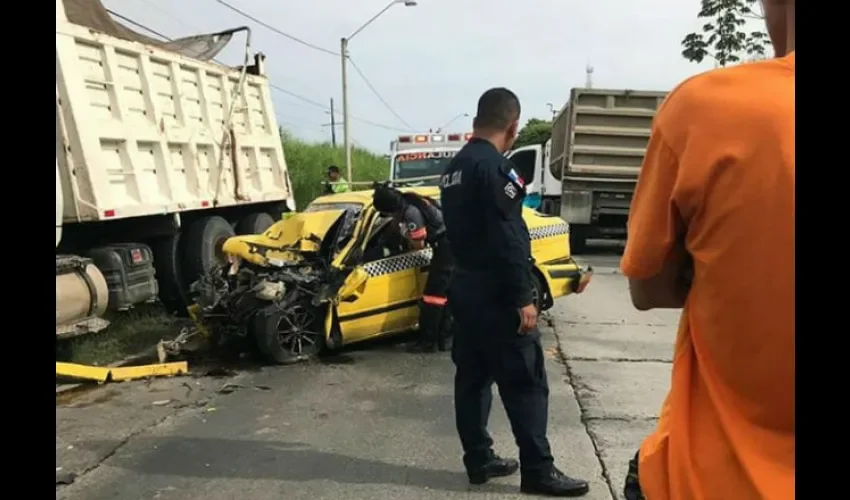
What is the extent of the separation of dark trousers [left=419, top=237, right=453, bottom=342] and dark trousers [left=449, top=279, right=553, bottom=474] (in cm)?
305

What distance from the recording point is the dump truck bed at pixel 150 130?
750cm

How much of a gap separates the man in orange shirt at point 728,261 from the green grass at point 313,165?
21.7 m

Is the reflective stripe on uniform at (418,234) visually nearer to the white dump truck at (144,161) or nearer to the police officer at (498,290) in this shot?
the white dump truck at (144,161)

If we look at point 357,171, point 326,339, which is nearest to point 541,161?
point 326,339

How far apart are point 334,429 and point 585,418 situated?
5.67 ft

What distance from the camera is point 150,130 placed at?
870 cm

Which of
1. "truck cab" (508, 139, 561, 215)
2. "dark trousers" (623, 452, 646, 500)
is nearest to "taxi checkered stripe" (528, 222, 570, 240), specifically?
"dark trousers" (623, 452, 646, 500)

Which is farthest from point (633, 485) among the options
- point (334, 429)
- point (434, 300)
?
point (434, 300)

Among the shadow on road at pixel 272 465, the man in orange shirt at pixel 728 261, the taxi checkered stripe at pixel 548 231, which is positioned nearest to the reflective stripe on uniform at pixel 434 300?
the taxi checkered stripe at pixel 548 231

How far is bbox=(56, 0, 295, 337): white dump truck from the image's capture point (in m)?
7.44

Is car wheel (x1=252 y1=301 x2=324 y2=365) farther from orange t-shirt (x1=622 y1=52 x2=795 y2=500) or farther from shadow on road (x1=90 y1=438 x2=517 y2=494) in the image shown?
orange t-shirt (x1=622 y1=52 x2=795 y2=500)

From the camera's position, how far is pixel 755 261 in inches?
53.3

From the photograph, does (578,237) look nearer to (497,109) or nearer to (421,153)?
(421,153)
